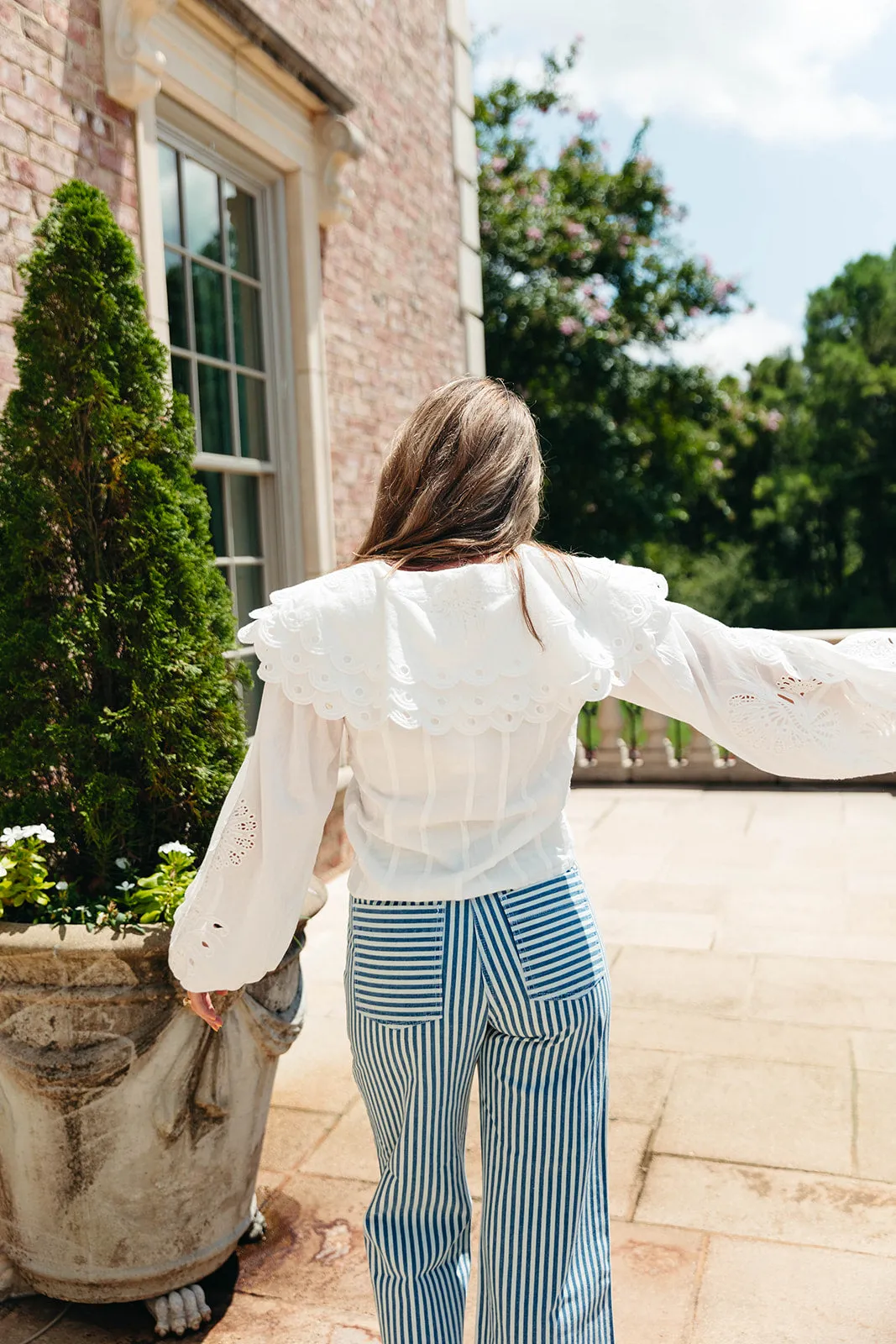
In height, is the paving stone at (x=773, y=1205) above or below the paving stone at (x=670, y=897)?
above

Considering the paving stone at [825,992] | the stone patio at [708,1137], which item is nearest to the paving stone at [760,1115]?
the stone patio at [708,1137]

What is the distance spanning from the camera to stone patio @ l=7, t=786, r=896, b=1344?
244 cm

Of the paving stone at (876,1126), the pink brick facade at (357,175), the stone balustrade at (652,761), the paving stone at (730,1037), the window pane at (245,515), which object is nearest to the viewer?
the paving stone at (876,1126)

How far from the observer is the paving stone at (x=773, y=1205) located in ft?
8.78

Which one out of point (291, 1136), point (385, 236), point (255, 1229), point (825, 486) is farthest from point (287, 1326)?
point (825, 486)

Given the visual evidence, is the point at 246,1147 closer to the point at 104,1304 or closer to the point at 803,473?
the point at 104,1304

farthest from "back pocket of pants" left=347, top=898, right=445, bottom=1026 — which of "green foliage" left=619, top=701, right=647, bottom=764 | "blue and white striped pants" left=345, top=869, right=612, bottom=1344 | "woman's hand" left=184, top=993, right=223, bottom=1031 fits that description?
"green foliage" left=619, top=701, right=647, bottom=764

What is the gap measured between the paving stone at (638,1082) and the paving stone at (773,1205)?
288 mm

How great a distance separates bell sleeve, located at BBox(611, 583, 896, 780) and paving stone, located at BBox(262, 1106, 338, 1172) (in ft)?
6.13

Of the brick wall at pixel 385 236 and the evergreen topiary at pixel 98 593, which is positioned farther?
the brick wall at pixel 385 236

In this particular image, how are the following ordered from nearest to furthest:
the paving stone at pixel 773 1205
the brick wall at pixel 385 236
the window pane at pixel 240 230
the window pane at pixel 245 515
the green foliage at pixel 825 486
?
the paving stone at pixel 773 1205 → the window pane at pixel 240 230 → the window pane at pixel 245 515 → the brick wall at pixel 385 236 → the green foliage at pixel 825 486

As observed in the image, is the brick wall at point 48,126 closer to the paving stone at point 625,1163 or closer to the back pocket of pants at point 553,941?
the back pocket of pants at point 553,941

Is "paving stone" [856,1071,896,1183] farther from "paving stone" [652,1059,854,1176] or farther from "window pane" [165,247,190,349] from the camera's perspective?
"window pane" [165,247,190,349]

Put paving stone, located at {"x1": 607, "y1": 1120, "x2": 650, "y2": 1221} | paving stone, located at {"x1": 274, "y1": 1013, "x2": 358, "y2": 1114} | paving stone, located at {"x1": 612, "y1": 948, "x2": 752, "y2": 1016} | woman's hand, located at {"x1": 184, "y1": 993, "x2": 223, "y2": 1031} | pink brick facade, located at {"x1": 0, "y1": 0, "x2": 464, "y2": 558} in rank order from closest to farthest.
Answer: woman's hand, located at {"x1": 184, "y1": 993, "x2": 223, "y2": 1031} → paving stone, located at {"x1": 607, "y1": 1120, "x2": 650, "y2": 1221} → paving stone, located at {"x1": 274, "y1": 1013, "x2": 358, "y2": 1114} → pink brick facade, located at {"x1": 0, "y1": 0, "x2": 464, "y2": 558} → paving stone, located at {"x1": 612, "y1": 948, "x2": 752, "y2": 1016}
